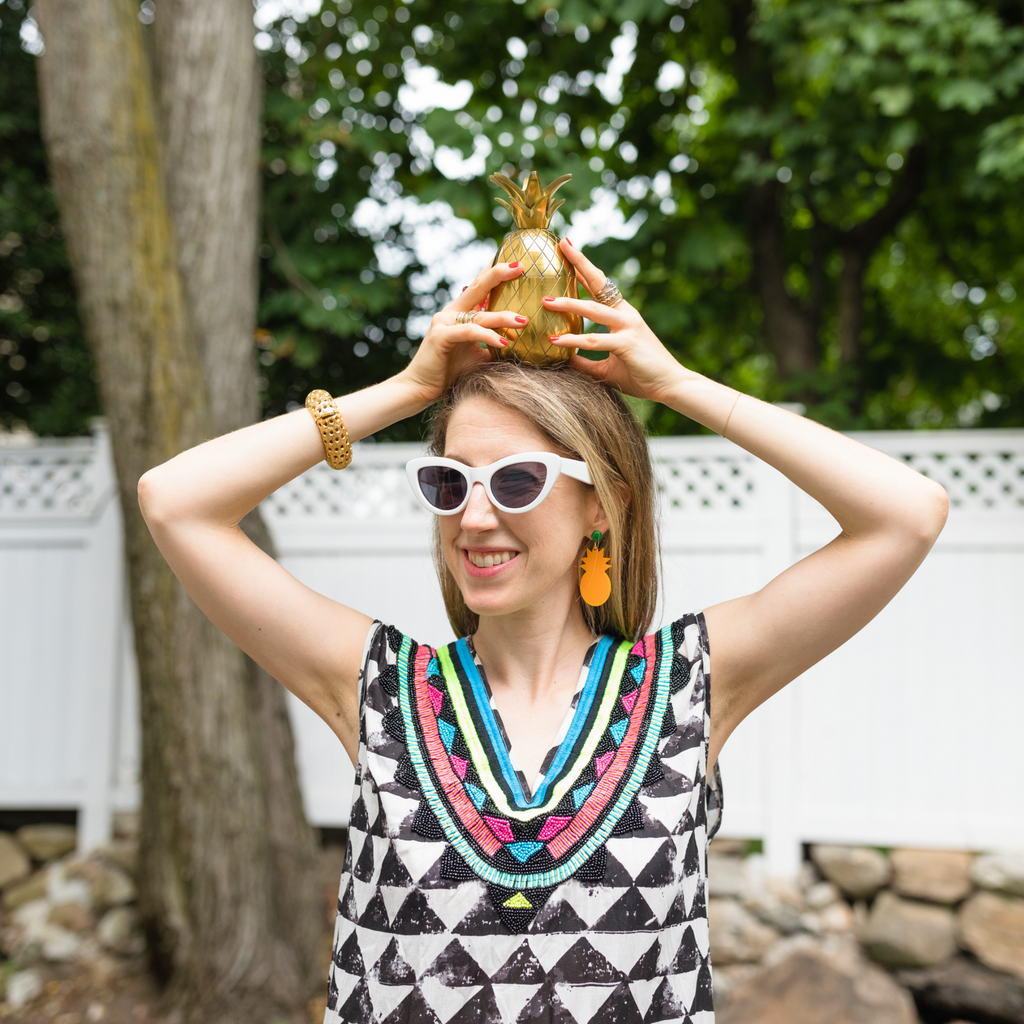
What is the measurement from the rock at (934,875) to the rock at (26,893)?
405 cm

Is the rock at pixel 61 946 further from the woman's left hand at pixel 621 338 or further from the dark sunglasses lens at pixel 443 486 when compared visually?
the woman's left hand at pixel 621 338

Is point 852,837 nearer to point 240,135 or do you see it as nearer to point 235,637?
point 235,637

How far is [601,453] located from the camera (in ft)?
4.74

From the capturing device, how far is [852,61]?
149 inches

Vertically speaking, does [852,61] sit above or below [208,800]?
above

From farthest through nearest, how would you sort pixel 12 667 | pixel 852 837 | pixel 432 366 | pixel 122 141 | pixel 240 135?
pixel 12 667 → pixel 852 837 → pixel 240 135 → pixel 122 141 → pixel 432 366

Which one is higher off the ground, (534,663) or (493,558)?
(493,558)

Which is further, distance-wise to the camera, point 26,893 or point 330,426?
point 26,893

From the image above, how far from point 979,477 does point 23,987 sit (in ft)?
16.3

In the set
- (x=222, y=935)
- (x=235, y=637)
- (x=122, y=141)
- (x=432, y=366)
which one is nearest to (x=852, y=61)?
(x=122, y=141)

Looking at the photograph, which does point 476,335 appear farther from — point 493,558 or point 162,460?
point 162,460

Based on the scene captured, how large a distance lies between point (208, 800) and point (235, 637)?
2309 mm

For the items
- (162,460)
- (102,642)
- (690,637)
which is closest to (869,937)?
(690,637)

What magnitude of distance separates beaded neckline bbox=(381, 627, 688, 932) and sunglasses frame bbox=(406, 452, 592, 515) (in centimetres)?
28
